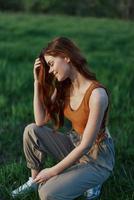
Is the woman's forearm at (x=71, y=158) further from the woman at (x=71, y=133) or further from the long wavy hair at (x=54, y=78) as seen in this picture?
the long wavy hair at (x=54, y=78)

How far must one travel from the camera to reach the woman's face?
3.78m

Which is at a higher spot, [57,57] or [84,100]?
[57,57]

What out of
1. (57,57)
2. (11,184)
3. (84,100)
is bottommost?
(11,184)

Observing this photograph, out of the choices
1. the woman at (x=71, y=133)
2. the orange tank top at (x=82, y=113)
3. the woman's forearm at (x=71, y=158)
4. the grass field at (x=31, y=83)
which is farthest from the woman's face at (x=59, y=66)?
the grass field at (x=31, y=83)

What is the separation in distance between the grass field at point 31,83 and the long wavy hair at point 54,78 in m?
0.59

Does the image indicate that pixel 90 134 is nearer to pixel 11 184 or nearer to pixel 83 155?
pixel 83 155

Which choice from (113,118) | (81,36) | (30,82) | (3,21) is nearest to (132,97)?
(113,118)

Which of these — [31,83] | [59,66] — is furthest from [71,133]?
[31,83]

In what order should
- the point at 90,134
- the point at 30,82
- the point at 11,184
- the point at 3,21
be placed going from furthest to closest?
the point at 3,21
the point at 30,82
the point at 11,184
the point at 90,134

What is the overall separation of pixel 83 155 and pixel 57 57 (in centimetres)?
64

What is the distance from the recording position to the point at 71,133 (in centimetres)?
408

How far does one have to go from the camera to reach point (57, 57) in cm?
378

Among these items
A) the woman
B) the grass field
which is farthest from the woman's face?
the grass field

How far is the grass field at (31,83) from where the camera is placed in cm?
445
